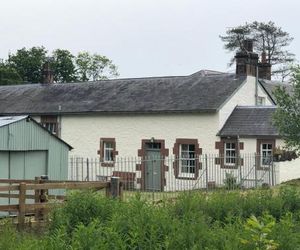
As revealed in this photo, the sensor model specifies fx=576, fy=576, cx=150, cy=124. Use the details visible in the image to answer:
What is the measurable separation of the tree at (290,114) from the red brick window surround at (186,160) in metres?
6.99

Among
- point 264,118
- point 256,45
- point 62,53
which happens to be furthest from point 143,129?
point 256,45

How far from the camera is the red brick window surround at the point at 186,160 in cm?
2678

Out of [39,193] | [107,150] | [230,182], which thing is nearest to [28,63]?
[107,150]

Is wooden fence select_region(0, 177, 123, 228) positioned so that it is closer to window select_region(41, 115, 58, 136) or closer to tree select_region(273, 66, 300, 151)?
tree select_region(273, 66, 300, 151)

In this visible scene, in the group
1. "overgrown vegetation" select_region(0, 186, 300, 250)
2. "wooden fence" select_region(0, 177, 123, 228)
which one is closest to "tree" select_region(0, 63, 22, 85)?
"wooden fence" select_region(0, 177, 123, 228)

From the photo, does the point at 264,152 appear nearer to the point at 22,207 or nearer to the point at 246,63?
the point at 246,63

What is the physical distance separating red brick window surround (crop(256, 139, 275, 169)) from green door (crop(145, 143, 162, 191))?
4843mm

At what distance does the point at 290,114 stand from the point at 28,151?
901 centimetres

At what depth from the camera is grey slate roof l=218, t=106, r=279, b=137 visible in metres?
26.1

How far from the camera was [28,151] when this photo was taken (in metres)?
17.6

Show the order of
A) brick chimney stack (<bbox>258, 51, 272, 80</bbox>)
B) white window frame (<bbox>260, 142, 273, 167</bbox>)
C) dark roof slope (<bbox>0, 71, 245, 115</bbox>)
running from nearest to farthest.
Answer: white window frame (<bbox>260, 142, 273, 167</bbox>), dark roof slope (<bbox>0, 71, 245, 115</bbox>), brick chimney stack (<bbox>258, 51, 272, 80</bbox>)

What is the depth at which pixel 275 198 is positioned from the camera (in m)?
10.1

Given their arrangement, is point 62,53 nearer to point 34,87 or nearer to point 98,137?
point 34,87

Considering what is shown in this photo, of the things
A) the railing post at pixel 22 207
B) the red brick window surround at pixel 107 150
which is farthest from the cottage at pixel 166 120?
the railing post at pixel 22 207
